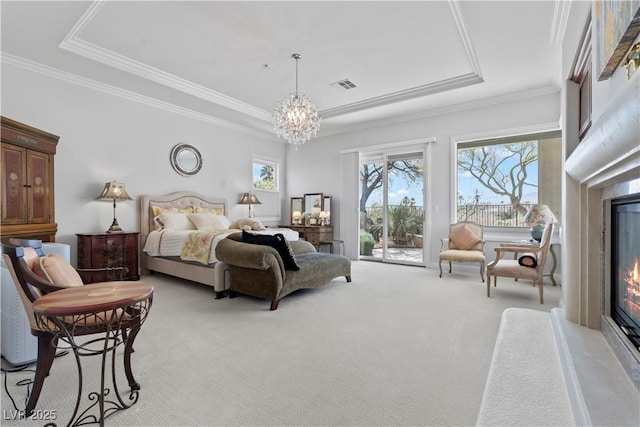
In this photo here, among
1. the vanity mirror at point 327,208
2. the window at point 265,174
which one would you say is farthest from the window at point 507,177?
the window at point 265,174

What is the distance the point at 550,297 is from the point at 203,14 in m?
4.94

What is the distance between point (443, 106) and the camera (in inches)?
210

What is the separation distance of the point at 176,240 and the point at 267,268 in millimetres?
1983

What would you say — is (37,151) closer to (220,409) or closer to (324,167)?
(220,409)

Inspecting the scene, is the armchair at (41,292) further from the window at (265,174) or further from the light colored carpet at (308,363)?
the window at (265,174)

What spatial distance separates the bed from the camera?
3.77 meters

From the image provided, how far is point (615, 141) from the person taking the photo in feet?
3.21

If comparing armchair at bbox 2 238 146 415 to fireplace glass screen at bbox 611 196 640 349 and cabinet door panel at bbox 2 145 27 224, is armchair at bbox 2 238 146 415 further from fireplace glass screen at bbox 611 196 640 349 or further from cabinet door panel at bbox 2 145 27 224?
fireplace glass screen at bbox 611 196 640 349

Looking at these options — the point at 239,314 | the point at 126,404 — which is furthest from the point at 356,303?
the point at 126,404

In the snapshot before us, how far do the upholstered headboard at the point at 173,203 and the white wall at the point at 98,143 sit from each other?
0.40ft

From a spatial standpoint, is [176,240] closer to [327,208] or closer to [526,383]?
[327,208]

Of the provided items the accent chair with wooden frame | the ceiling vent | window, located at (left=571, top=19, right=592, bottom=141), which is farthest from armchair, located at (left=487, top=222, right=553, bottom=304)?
the ceiling vent

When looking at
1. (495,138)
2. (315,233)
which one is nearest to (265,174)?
(315,233)

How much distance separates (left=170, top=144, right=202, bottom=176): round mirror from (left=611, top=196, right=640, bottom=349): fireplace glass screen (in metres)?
5.72
